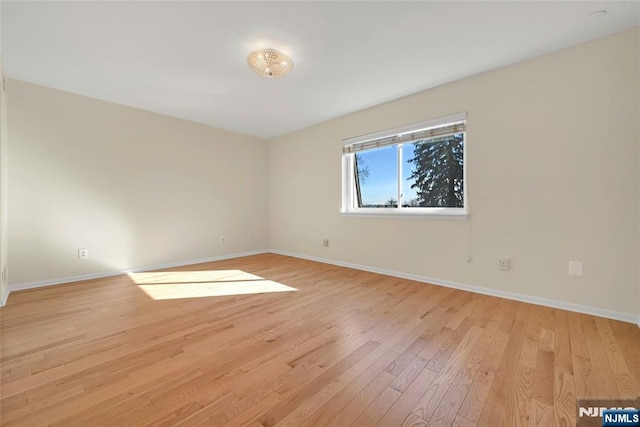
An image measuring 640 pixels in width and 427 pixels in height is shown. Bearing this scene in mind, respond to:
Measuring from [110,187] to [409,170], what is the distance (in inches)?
159

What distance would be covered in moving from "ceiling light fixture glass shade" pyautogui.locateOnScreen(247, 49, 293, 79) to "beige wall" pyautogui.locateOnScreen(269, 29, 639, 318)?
5.32 feet

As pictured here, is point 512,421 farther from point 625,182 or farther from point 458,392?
point 625,182

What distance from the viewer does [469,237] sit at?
2.73 meters

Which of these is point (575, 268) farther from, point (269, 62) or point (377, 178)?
point (269, 62)

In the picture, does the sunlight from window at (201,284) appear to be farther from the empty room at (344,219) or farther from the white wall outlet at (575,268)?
the white wall outlet at (575,268)

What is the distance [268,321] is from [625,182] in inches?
122

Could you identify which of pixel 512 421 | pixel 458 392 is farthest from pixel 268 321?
pixel 512 421

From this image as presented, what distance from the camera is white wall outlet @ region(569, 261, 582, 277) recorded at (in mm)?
2160

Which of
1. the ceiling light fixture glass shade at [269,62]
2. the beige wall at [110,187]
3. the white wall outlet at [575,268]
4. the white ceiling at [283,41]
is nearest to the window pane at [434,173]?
the white ceiling at [283,41]

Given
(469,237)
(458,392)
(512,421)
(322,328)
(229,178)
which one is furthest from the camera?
(229,178)

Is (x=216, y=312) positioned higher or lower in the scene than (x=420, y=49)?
lower

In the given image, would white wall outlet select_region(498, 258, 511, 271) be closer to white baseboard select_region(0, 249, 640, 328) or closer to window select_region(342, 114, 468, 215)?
white baseboard select_region(0, 249, 640, 328)

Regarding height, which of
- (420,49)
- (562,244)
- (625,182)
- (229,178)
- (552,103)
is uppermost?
(420,49)

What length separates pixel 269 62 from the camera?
2.27m
